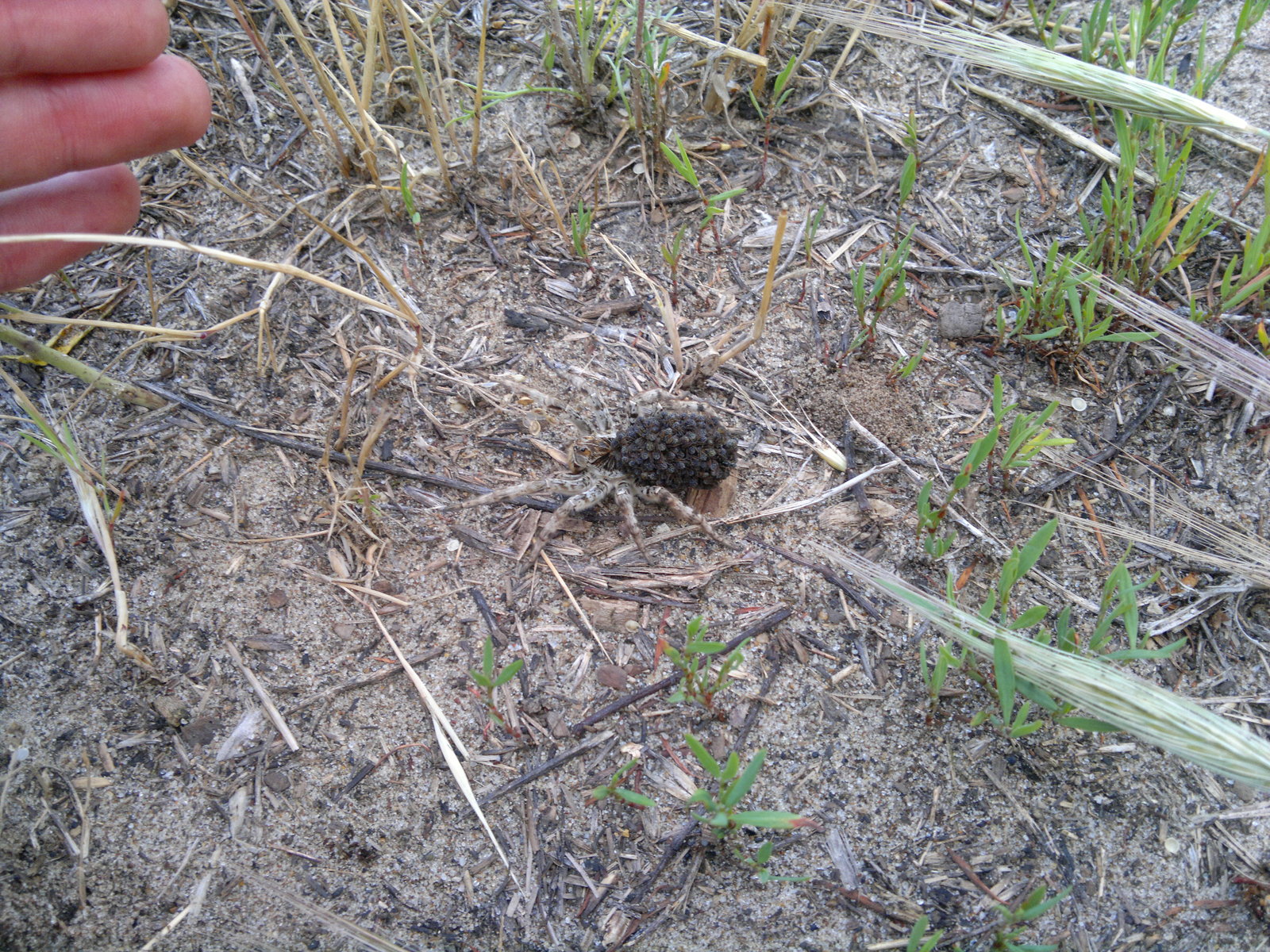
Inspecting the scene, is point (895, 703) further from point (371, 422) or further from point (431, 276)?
point (431, 276)

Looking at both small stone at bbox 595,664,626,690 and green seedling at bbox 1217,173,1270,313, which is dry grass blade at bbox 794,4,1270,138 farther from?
small stone at bbox 595,664,626,690

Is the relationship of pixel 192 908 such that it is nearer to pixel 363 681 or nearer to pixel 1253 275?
pixel 363 681

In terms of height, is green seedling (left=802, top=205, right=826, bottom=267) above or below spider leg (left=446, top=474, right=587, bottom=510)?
above

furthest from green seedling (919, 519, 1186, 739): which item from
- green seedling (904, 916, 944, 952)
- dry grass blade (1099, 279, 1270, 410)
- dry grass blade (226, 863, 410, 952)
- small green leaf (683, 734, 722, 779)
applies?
dry grass blade (226, 863, 410, 952)

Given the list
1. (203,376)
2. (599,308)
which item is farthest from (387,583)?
(599,308)

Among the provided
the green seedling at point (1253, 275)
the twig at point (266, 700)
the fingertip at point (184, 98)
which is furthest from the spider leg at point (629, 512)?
the green seedling at point (1253, 275)

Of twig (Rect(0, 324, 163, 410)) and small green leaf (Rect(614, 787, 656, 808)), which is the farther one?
twig (Rect(0, 324, 163, 410))
